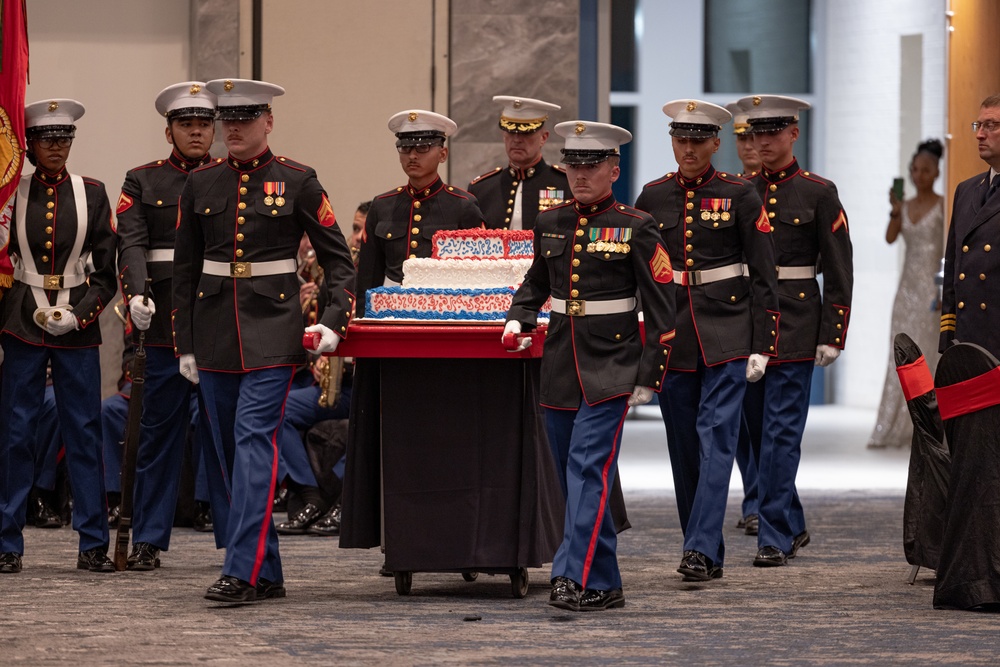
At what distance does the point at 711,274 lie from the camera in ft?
21.3

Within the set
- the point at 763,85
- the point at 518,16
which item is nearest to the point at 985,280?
the point at 518,16

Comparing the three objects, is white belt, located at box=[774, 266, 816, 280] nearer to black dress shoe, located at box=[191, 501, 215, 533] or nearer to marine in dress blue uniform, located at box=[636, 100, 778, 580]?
marine in dress blue uniform, located at box=[636, 100, 778, 580]

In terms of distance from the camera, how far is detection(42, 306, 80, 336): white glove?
647cm

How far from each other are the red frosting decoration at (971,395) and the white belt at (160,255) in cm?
301

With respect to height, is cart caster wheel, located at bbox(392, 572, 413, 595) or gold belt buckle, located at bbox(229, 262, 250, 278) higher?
gold belt buckle, located at bbox(229, 262, 250, 278)

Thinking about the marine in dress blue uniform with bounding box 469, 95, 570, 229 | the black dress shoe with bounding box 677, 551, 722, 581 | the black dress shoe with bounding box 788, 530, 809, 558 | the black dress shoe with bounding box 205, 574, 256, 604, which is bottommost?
the black dress shoe with bounding box 788, 530, 809, 558

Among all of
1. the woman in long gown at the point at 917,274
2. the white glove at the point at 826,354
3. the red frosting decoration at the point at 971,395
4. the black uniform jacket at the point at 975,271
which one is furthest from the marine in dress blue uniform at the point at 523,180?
the woman in long gown at the point at 917,274

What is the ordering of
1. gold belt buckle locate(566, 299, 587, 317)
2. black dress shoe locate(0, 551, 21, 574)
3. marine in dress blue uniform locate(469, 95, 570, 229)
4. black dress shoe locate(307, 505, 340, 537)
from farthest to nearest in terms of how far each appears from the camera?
black dress shoe locate(307, 505, 340, 537) → marine in dress blue uniform locate(469, 95, 570, 229) → black dress shoe locate(0, 551, 21, 574) → gold belt buckle locate(566, 299, 587, 317)

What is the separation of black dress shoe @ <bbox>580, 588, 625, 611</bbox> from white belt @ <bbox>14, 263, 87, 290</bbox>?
2.48 meters

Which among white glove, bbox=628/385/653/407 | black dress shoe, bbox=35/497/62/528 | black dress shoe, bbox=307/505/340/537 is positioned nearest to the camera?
white glove, bbox=628/385/653/407

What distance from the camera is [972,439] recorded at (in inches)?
224

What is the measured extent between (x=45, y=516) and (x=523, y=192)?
2934 mm

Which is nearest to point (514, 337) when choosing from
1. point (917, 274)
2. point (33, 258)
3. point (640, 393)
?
point (640, 393)

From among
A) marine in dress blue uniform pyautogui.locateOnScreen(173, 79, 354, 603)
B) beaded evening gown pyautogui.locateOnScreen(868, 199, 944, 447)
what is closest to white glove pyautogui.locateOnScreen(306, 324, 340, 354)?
marine in dress blue uniform pyautogui.locateOnScreen(173, 79, 354, 603)
